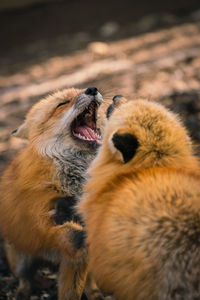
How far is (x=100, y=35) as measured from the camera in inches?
347

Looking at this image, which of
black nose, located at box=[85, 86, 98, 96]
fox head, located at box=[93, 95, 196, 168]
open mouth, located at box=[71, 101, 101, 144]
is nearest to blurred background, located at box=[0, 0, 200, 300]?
open mouth, located at box=[71, 101, 101, 144]

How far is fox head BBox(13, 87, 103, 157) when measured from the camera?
2.79 m

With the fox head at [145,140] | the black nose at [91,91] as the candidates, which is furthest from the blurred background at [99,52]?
the fox head at [145,140]

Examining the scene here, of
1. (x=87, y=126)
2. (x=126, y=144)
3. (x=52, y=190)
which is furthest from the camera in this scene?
(x=87, y=126)

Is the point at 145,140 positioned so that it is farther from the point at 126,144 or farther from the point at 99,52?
the point at 99,52

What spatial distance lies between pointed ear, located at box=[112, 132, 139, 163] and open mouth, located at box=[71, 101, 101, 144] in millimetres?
791

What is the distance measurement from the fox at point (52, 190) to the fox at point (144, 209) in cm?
34

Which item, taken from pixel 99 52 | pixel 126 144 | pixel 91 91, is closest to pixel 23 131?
pixel 91 91

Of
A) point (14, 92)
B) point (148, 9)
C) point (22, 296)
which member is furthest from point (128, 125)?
point (148, 9)

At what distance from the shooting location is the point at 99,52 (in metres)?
7.89

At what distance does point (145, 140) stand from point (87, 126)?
109 centimetres

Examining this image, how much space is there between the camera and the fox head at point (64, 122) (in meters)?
2.79

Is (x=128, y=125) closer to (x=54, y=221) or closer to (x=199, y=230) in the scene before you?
(x=199, y=230)

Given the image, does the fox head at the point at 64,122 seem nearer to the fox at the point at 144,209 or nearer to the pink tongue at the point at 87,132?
the pink tongue at the point at 87,132
